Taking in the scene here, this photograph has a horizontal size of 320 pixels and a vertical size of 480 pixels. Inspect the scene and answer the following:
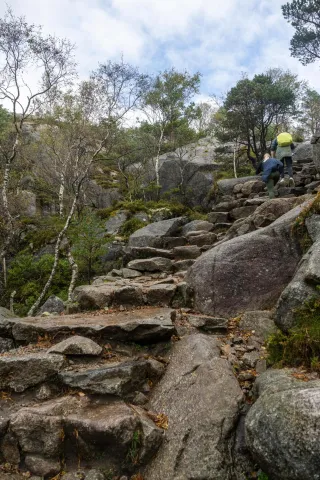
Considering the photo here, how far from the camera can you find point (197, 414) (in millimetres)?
4336

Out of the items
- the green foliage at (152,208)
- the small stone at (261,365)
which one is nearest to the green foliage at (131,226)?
the green foliage at (152,208)

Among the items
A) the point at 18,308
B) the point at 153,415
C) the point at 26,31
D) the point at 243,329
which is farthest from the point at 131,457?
the point at 26,31

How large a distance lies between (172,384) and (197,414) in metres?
0.70

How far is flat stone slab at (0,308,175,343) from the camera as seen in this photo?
5.78 meters

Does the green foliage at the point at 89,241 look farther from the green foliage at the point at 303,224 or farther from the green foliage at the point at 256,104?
the green foliage at the point at 256,104

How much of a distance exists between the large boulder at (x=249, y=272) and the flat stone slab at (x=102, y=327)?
1.04 metres

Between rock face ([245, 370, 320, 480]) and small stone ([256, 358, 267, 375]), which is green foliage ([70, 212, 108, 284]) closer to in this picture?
small stone ([256, 358, 267, 375])

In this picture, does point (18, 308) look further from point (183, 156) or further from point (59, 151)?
point (183, 156)

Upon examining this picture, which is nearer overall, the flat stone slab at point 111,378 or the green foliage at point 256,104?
the flat stone slab at point 111,378

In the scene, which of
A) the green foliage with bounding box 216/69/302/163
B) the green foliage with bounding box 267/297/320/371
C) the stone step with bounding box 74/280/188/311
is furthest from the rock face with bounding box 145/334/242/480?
the green foliage with bounding box 216/69/302/163

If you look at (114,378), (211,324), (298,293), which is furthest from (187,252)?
(114,378)

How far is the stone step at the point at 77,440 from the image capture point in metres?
4.09

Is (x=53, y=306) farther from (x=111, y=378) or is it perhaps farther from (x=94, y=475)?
(x=94, y=475)

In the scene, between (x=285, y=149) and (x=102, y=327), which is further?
(x=285, y=149)
